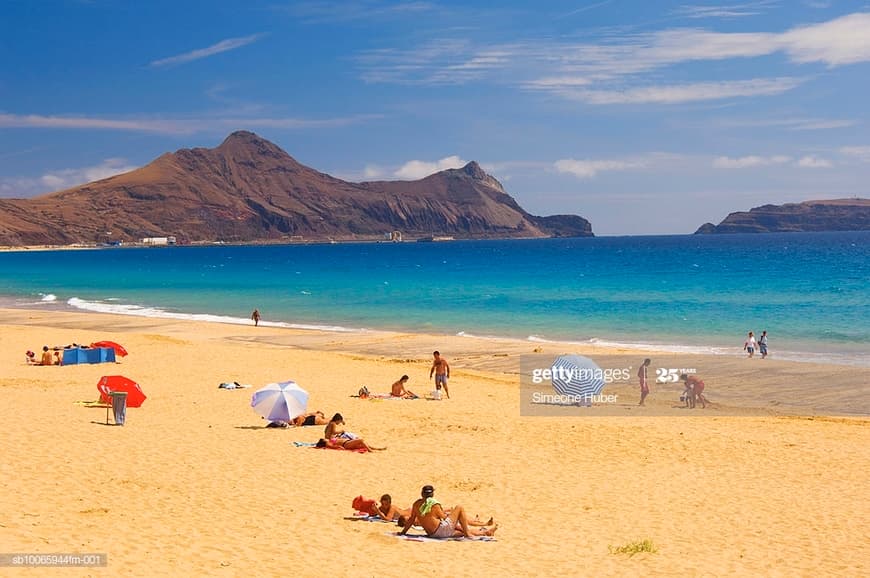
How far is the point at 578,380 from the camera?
22.8m

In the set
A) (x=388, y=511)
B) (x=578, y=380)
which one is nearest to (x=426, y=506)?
(x=388, y=511)

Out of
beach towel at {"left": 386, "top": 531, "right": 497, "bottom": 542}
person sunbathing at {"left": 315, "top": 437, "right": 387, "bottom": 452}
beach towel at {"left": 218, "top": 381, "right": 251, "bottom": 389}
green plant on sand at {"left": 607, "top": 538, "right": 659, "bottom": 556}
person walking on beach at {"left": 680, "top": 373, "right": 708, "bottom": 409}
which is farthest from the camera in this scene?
beach towel at {"left": 218, "top": 381, "right": 251, "bottom": 389}

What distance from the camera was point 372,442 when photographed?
17703 mm

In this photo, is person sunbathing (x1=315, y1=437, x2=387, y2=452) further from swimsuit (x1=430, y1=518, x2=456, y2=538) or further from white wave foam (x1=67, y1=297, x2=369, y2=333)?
white wave foam (x1=67, y1=297, x2=369, y2=333)

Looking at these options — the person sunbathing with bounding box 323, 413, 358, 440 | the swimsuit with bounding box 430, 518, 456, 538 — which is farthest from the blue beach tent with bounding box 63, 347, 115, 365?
the swimsuit with bounding box 430, 518, 456, 538

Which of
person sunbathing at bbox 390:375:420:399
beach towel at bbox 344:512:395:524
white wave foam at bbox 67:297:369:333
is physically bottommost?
beach towel at bbox 344:512:395:524

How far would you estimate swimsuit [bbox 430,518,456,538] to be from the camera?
456 inches

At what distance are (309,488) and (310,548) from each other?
306cm

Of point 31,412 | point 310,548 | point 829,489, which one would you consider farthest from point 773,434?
point 31,412

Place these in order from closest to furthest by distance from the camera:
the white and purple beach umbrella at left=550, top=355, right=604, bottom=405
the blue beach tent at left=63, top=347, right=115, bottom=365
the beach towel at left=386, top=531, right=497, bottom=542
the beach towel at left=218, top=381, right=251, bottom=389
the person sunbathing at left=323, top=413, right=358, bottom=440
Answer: the beach towel at left=386, top=531, right=497, bottom=542 → the person sunbathing at left=323, top=413, right=358, bottom=440 → the white and purple beach umbrella at left=550, top=355, right=604, bottom=405 → the beach towel at left=218, top=381, right=251, bottom=389 → the blue beach tent at left=63, top=347, right=115, bottom=365

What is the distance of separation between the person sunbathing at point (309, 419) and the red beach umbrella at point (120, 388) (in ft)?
12.7

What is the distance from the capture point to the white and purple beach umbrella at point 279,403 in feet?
62.1

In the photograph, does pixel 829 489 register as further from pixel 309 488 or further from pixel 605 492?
pixel 309 488

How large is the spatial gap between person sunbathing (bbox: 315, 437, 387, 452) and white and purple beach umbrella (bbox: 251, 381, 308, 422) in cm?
219
